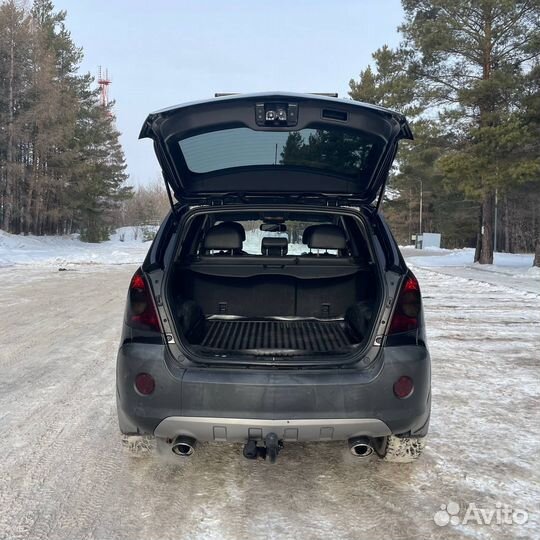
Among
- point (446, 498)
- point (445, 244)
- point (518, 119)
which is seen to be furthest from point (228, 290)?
point (445, 244)

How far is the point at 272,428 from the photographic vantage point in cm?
227

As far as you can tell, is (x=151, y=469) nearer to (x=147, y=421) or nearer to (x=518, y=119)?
(x=147, y=421)

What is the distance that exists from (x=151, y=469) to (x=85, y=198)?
35.6 meters

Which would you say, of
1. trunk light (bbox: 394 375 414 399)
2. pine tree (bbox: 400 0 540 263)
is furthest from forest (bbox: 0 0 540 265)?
trunk light (bbox: 394 375 414 399)

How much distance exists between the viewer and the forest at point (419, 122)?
16.4m

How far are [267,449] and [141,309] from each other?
0.95 meters

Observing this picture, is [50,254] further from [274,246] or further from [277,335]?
[277,335]

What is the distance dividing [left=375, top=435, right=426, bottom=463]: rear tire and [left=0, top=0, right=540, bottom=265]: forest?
1516cm

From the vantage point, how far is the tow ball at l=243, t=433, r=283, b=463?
2264 mm

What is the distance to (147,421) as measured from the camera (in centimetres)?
237

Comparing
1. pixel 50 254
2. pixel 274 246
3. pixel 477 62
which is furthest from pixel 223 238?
pixel 50 254

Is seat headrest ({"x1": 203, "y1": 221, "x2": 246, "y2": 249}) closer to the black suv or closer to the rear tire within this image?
the black suv

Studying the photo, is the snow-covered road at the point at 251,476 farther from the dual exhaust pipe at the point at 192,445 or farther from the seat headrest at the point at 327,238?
the seat headrest at the point at 327,238

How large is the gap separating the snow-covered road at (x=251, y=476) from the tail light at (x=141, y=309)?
0.88 m
